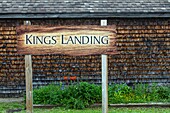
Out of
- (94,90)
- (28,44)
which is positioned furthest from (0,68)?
(28,44)

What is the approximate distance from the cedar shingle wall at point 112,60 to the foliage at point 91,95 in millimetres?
861

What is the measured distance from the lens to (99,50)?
6.19 m

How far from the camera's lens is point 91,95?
9367 mm

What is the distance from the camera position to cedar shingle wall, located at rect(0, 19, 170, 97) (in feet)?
36.9

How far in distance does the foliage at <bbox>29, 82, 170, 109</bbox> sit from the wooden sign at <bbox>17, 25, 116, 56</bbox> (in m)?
3.25

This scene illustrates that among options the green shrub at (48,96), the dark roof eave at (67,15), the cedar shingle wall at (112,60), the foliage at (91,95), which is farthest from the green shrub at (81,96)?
the dark roof eave at (67,15)

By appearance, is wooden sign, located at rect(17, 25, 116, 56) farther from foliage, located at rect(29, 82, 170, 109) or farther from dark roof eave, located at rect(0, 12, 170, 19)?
dark roof eave, located at rect(0, 12, 170, 19)

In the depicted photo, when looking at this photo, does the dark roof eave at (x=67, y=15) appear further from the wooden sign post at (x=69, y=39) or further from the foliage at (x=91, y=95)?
the wooden sign post at (x=69, y=39)

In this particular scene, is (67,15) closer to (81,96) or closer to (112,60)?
(112,60)

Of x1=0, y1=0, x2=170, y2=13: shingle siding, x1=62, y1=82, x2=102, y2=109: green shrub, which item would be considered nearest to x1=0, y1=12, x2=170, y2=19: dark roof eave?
x1=0, y1=0, x2=170, y2=13: shingle siding

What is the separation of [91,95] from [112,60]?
2273mm

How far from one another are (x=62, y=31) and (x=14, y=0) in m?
5.85

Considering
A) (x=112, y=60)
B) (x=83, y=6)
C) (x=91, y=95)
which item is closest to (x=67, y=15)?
(x=83, y=6)

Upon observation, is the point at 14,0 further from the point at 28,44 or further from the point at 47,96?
the point at 28,44
